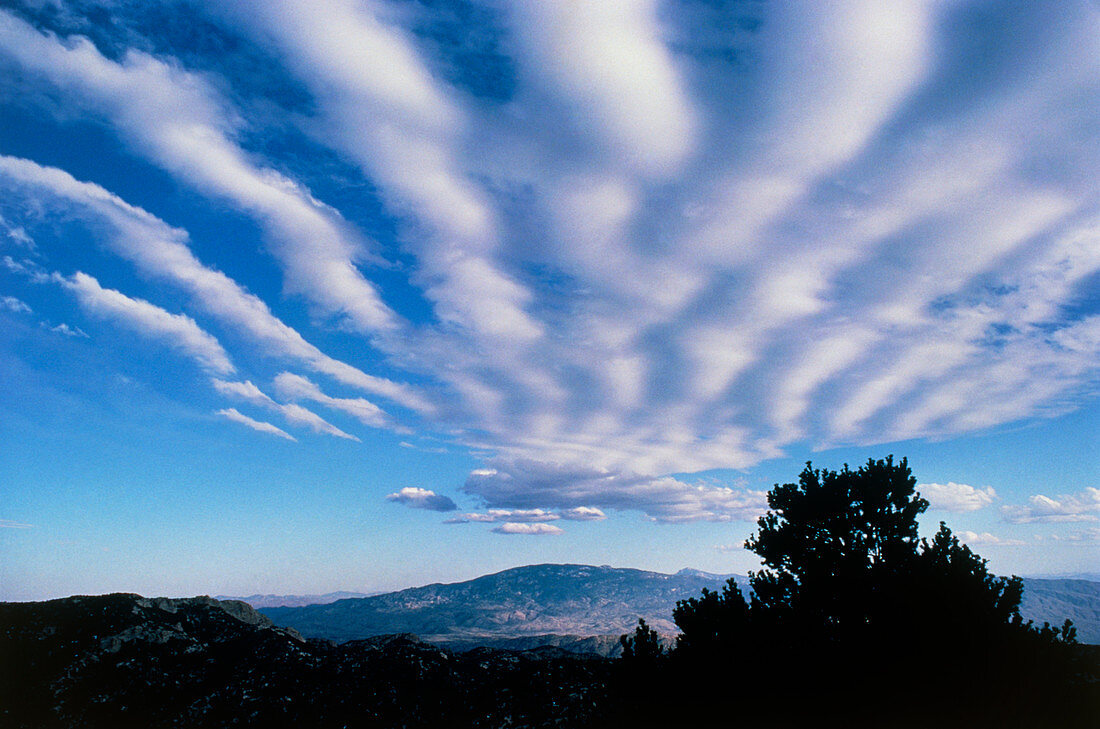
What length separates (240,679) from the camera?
36.1m

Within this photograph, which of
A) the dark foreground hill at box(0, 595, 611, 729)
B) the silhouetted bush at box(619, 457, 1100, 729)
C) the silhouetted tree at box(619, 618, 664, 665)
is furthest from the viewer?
the dark foreground hill at box(0, 595, 611, 729)

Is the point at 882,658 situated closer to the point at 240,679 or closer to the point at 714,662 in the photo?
the point at 714,662

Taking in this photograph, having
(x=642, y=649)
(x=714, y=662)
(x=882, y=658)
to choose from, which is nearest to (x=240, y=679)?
(x=642, y=649)

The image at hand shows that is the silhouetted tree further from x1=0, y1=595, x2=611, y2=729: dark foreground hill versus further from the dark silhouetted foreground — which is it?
x1=0, y1=595, x2=611, y2=729: dark foreground hill

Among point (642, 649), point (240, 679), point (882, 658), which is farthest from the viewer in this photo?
point (240, 679)

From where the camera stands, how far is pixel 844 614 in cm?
2316

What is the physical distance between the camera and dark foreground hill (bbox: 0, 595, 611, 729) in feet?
105

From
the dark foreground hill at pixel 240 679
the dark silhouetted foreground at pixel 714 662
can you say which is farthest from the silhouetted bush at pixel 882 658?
the dark foreground hill at pixel 240 679

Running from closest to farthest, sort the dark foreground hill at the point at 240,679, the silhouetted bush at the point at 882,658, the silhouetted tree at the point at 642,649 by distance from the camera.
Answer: the silhouetted bush at the point at 882,658
the silhouetted tree at the point at 642,649
the dark foreground hill at the point at 240,679

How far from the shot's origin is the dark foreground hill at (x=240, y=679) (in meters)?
32.1

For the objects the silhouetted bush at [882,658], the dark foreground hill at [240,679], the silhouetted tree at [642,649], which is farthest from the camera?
the dark foreground hill at [240,679]

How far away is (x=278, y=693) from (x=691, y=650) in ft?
103

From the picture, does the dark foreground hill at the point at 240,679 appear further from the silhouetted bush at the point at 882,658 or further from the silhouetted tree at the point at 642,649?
the silhouetted bush at the point at 882,658

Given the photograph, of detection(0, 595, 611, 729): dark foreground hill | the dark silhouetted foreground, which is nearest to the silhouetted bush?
the dark silhouetted foreground
